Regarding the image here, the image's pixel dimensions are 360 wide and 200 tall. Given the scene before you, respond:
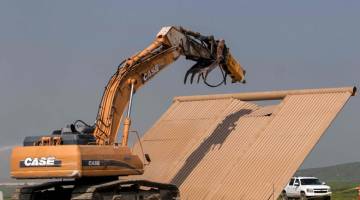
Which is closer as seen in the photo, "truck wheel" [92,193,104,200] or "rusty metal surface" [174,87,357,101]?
"truck wheel" [92,193,104,200]

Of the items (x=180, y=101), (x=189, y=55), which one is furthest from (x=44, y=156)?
(x=180, y=101)

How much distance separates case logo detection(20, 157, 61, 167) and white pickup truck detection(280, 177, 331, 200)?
25.8m

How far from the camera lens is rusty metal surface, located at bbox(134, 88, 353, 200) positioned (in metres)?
25.8

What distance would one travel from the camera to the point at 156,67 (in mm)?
22625

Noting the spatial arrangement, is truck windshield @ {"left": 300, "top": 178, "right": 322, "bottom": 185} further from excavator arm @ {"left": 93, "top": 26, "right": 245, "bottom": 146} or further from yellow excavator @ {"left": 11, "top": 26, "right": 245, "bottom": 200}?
yellow excavator @ {"left": 11, "top": 26, "right": 245, "bottom": 200}

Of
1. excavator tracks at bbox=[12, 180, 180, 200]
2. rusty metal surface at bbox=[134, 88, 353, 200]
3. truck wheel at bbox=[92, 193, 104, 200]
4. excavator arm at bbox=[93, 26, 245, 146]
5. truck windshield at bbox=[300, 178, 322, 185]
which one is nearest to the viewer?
truck wheel at bbox=[92, 193, 104, 200]

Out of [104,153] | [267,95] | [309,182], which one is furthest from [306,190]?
[104,153]

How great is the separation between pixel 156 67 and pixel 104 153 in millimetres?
5409

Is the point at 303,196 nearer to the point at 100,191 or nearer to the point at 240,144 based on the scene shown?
the point at 240,144

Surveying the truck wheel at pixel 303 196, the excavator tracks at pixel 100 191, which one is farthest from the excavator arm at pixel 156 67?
the truck wheel at pixel 303 196

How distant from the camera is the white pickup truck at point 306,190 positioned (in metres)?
40.5

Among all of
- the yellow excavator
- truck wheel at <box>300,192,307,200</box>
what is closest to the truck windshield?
truck wheel at <box>300,192,307,200</box>

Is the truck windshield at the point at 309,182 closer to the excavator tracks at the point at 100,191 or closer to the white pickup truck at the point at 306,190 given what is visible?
the white pickup truck at the point at 306,190

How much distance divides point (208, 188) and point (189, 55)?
18.7ft
